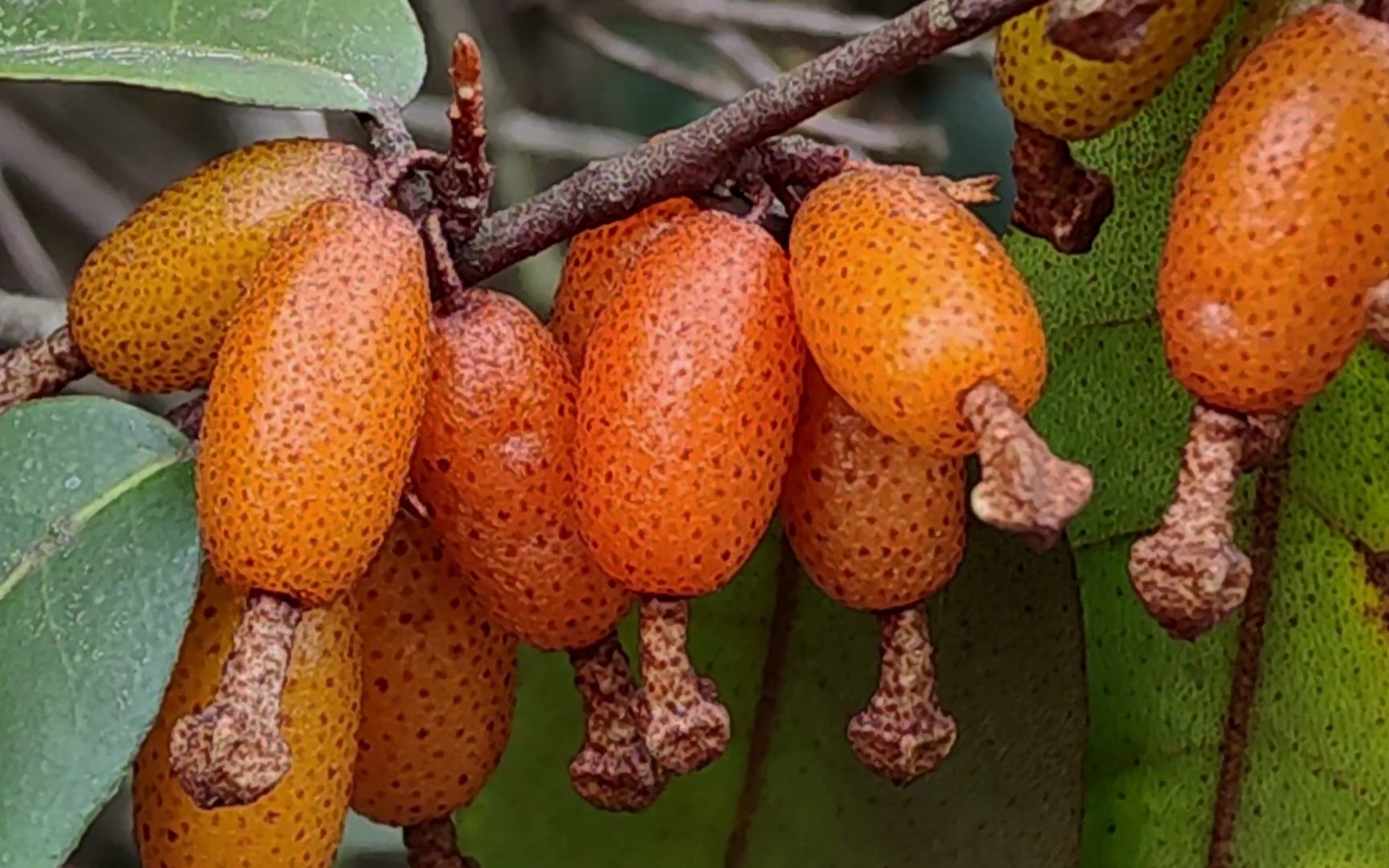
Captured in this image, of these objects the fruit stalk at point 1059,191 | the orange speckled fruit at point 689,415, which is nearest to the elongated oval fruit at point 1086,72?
the fruit stalk at point 1059,191

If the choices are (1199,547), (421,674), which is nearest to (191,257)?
(421,674)

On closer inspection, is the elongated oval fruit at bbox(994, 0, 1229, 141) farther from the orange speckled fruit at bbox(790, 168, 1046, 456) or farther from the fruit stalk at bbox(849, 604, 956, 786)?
the fruit stalk at bbox(849, 604, 956, 786)

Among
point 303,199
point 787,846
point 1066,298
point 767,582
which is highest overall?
point 303,199

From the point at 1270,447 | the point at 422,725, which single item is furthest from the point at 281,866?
the point at 1270,447

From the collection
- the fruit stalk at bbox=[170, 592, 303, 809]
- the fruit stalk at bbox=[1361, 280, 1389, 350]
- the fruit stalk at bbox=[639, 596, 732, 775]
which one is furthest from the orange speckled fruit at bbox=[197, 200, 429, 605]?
the fruit stalk at bbox=[1361, 280, 1389, 350]

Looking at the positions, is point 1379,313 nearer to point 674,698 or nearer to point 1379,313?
point 1379,313

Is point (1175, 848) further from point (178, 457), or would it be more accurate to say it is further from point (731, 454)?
point (178, 457)

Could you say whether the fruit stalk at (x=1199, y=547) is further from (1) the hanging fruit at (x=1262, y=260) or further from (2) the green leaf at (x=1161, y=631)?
(2) the green leaf at (x=1161, y=631)
